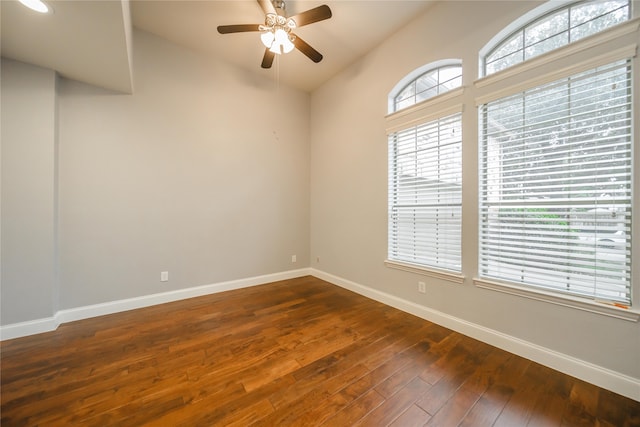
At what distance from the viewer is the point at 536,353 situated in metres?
1.86

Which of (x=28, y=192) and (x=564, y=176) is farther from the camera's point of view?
(x=28, y=192)

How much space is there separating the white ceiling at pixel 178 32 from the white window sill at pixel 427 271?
9.54 feet

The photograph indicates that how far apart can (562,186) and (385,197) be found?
165 cm

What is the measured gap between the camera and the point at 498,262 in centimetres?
214

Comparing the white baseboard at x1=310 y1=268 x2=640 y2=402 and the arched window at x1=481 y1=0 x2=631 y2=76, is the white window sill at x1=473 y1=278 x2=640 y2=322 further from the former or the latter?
the arched window at x1=481 y1=0 x2=631 y2=76

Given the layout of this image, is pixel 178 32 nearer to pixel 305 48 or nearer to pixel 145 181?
pixel 305 48

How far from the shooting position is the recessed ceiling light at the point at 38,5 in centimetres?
159

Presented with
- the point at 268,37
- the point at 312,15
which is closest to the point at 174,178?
the point at 268,37

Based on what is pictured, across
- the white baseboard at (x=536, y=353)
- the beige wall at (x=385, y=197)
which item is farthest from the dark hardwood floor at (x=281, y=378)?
the beige wall at (x=385, y=197)

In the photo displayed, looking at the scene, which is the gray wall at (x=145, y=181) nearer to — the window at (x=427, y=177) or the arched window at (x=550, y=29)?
the window at (x=427, y=177)

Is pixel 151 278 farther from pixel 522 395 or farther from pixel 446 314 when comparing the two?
pixel 522 395

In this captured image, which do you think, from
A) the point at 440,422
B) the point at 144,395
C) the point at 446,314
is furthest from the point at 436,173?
the point at 144,395

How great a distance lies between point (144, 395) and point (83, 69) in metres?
3.06

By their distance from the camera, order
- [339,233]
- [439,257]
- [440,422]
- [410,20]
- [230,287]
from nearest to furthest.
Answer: [440,422], [439,257], [410,20], [230,287], [339,233]
